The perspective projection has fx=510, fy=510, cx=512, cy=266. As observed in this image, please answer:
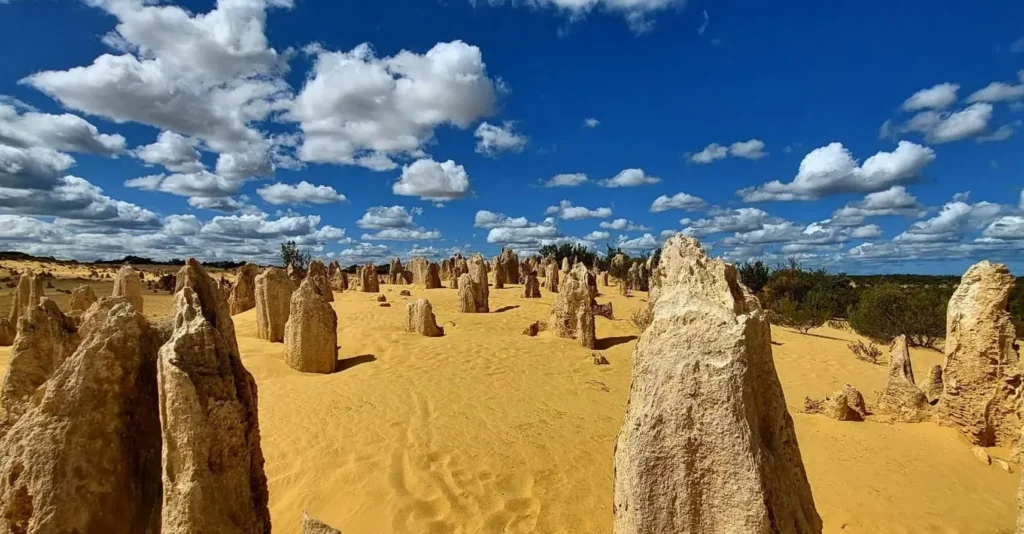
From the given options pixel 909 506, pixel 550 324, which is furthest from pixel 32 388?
pixel 550 324

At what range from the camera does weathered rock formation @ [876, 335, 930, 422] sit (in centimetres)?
770

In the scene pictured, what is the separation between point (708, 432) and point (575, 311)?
11023 millimetres

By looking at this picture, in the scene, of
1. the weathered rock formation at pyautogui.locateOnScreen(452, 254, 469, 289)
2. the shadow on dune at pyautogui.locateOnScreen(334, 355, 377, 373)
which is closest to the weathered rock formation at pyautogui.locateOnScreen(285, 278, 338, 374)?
the shadow on dune at pyautogui.locateOnScreen(334, 355, 377, 373)

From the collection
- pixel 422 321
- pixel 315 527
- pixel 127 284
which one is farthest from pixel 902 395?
pixel 127 284

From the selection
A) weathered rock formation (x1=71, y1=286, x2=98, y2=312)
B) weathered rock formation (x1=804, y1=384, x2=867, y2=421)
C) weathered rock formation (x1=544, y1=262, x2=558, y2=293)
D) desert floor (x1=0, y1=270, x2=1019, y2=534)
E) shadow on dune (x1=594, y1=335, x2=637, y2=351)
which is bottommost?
desert floor (x1=0, y1=270, x2=1019, y2=534)

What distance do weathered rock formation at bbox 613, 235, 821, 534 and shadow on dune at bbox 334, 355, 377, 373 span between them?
8.84m

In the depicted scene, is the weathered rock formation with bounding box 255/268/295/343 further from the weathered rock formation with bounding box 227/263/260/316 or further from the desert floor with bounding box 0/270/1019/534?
the weathered rock formation with bounding box 227/263/260/316

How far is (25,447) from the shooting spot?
8.62ft

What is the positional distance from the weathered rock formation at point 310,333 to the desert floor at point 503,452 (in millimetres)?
→ 363

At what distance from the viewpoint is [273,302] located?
1320 cm

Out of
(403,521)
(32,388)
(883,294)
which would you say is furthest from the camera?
(883,294)

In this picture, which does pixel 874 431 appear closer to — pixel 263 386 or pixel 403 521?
pixel 403 521

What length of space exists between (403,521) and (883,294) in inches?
853

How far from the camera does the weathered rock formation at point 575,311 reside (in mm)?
13477
